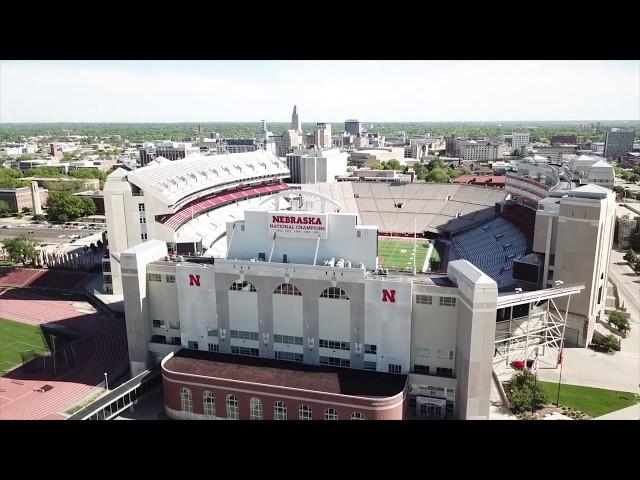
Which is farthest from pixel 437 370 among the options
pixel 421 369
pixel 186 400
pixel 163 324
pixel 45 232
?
pixel 45 232

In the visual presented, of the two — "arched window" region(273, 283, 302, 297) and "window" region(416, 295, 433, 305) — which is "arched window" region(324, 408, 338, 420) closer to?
"arched window" region(273, 283, 302, 297)

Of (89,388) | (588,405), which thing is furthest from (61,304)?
(588,405)

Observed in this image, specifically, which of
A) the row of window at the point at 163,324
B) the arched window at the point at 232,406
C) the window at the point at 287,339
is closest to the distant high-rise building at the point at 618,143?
the window at the point at 287,339

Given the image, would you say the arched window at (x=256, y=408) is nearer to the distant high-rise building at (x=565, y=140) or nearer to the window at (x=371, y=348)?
the window at (x=371, y=348)

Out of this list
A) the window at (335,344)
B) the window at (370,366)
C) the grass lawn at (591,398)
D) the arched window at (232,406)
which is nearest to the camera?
the arched window at (232,406)
